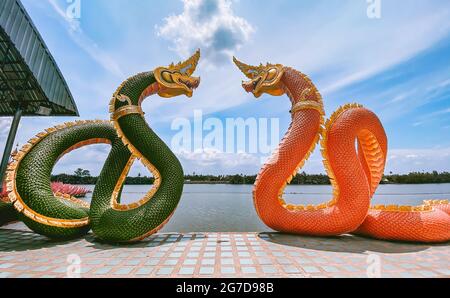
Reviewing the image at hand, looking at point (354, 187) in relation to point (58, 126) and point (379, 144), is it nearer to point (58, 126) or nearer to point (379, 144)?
point (379, 144)

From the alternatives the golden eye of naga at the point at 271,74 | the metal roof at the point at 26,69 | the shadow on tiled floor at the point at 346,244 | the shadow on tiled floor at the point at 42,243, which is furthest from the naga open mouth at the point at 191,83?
the metal roof at the point at 26,69

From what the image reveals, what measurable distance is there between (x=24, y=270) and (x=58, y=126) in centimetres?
340

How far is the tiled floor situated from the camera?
10.9 ft

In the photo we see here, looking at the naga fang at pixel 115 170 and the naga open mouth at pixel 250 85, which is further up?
the naga open mouth at pixel 250 85

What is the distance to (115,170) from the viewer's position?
18.3 feet

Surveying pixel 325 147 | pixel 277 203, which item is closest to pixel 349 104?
pixel 325 147

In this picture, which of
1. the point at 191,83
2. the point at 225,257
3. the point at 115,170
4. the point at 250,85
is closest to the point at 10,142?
the point at 115,170

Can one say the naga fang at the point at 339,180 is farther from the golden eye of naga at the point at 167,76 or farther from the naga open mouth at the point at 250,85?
the golden eye of naga at the point at 167,76

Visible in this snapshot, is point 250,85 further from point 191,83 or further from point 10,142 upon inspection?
point 10,142

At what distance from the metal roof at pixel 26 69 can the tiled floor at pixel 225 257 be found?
6.38m

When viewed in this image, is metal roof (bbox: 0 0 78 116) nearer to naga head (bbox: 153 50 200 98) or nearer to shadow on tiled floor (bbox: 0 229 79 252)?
naga head (bbox: 153 50 200 98)

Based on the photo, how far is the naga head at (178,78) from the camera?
19.2 ft

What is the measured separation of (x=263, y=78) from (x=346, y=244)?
12.9ft

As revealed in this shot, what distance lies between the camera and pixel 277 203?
207 inches
